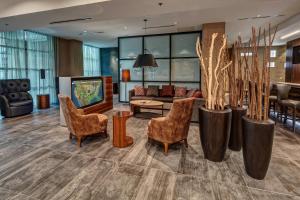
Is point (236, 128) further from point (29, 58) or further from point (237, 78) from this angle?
point (29, 58)

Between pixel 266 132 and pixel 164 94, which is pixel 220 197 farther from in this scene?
pixel 164 94

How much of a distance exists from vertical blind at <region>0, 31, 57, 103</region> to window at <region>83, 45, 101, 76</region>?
3052 millimetres

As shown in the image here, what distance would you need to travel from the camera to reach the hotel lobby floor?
2170mm

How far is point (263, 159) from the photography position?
2.35 m

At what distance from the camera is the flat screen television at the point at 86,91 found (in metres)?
4.81

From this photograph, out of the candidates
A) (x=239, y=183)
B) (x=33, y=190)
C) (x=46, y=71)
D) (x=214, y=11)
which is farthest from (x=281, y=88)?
(x=46, y=71)

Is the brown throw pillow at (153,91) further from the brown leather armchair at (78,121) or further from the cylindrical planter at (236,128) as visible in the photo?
the cylindrical planter at (236,128)

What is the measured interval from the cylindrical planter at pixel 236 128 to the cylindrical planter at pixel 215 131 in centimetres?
49

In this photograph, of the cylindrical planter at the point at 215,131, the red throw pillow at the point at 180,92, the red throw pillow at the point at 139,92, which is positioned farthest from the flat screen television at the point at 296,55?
the cylindrical planter at the point at 215,131

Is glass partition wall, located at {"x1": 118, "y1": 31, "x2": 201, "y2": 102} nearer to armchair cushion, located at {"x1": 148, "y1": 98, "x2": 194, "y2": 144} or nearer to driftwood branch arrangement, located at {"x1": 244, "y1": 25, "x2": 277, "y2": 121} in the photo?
armchair cushion, located at {"x1": 148, "y1": 98, "x2": 194, "y2": 144}

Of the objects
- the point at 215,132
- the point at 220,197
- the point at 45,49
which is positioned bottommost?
the point at 220,197

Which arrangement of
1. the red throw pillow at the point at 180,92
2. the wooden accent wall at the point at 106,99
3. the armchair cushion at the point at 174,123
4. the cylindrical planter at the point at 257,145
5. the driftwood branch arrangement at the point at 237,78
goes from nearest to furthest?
1. the cylindrical planter at the point at 257,145
2. the driftwood branch arrangement at the point at 237,78
3. the armchair cushion at the point at 174,123
4. the wooden accent wall at the point at 106,99
5. the red throw pillow at the point at 180,92

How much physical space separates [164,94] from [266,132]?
5131 millimetres

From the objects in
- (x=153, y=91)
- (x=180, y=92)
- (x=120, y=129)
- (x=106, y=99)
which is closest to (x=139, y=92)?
(x=153, y=91)
